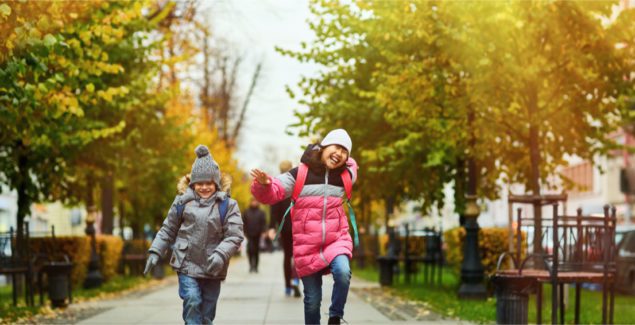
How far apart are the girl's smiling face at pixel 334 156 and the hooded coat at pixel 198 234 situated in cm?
81

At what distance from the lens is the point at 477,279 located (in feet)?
58.6

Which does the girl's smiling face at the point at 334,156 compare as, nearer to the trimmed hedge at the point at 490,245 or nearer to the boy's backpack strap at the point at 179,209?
the boy's backpack strap at the point at 179,209

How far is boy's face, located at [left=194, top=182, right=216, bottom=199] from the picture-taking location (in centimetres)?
926

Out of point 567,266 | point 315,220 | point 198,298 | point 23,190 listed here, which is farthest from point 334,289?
point 23,190

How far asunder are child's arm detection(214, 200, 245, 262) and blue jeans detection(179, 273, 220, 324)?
334 millimetres

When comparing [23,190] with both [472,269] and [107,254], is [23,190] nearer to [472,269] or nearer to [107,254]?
[107,254]

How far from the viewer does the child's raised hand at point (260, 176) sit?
29.7ft

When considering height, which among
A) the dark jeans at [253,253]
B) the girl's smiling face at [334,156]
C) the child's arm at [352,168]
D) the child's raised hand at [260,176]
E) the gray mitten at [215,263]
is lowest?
the dark jeans at [253,253]

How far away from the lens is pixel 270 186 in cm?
927

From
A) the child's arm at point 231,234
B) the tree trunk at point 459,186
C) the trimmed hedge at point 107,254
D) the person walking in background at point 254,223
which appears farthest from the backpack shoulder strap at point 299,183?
the person walking in background at point 254,223

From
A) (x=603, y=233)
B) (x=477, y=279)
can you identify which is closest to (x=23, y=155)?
(x=477, y=279)

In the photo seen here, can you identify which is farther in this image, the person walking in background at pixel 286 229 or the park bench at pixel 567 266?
the person walking in background at pixel 286 229

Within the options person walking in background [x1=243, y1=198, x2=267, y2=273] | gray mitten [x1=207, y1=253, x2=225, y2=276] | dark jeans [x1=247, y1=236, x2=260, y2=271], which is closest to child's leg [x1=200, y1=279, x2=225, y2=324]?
gray mitten [x1=207, y1=253, x2=225, y2=276]

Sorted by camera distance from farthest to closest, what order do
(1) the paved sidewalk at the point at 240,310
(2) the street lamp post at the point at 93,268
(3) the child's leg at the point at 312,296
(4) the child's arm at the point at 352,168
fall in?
(2) the street lamp post at the point at 93,268, (1) the paved sidewalk at the point at 240,310, (4) the child's arm at the point at 352,168, (3) the child's leg at the point at 312,296
